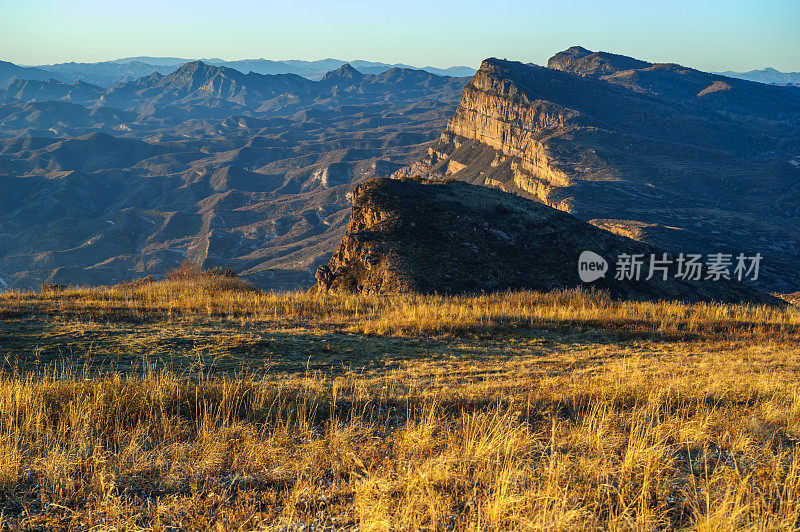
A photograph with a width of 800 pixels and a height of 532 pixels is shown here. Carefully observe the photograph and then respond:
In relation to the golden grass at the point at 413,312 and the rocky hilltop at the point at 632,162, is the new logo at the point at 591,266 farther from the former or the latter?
the rocky hilltop at the point at 632,162

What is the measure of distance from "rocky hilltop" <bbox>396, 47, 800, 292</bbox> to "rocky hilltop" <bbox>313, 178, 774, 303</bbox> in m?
33.4

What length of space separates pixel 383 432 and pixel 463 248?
14306mm

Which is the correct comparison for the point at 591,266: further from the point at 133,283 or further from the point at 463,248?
the point at 133,283

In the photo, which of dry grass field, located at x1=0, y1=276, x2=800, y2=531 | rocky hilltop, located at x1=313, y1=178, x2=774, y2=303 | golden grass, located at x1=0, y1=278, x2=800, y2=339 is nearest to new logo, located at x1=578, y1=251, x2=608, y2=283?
rocky hilltop, located at x1=313, y1=178, x2=774, y2=303

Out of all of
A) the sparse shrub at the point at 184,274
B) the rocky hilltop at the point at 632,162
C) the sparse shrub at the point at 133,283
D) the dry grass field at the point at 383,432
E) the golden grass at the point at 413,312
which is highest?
the rocky hilltop at the point at 632,162

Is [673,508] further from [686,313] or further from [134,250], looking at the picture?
[134,250]

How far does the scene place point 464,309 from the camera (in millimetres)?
12031

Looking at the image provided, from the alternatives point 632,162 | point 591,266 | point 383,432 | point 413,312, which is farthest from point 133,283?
point 632,162

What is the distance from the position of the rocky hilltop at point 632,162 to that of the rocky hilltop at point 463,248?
110 feet

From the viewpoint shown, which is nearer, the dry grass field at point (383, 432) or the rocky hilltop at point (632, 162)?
the dry grass field at point (383, 432)

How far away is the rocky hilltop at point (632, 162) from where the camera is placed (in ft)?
290

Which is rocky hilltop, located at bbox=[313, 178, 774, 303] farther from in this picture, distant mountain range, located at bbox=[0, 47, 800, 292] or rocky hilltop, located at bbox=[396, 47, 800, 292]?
distant mountain range, located at bbox=[0, 47, 800, 292]

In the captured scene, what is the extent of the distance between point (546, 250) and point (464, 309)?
10.3 m

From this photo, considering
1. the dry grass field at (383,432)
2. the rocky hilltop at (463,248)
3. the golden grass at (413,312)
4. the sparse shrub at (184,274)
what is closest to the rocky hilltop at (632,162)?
the sparse shrub at (184,274)
